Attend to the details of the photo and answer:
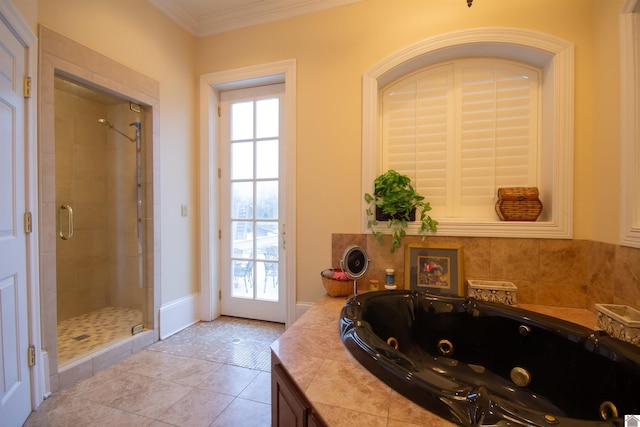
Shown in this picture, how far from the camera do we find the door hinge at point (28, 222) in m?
1.48

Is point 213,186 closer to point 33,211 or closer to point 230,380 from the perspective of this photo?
point 33,211

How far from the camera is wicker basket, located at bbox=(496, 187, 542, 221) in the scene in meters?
1.90

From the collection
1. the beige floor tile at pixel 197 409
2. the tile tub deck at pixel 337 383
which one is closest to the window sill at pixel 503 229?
the tile tub deck at pixel 337 383

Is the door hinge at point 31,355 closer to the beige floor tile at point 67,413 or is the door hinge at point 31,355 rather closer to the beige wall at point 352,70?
the beige floor tile at point 67,413

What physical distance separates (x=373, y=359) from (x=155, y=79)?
2624mm

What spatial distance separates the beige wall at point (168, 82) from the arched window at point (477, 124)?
1681 millimetres

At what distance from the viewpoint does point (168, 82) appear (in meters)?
A: 2.43

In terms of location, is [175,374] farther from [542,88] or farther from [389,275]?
[542,88]

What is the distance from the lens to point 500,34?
191cm

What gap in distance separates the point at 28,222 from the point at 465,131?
284 cm

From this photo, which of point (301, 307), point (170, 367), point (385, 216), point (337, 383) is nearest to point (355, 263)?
point (385, 216)

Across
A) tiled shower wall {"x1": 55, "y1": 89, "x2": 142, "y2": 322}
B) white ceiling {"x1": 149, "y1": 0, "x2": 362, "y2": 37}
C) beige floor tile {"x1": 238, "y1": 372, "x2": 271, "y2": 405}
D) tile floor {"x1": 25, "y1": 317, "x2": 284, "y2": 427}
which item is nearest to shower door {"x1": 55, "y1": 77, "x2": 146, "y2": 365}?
tiled shower wall {"x1": 55, "y1": 89, "x2": 142, "y2": 322}

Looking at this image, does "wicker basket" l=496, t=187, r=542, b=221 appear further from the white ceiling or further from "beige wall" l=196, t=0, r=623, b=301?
the white ceiling

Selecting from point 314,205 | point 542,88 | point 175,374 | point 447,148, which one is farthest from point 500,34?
point 175,374
